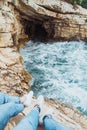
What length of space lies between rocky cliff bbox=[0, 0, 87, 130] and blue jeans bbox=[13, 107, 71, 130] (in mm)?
4810

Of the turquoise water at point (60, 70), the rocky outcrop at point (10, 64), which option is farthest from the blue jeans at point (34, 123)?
the turquoise water at point (60, 70)

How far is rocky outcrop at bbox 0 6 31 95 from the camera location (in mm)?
9125

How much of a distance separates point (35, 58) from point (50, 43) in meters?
2.19

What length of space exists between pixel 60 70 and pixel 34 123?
8.62 m

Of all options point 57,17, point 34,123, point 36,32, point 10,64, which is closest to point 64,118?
point 34,123

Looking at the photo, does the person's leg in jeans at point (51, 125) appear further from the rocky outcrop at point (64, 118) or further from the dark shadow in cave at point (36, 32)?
the dark shadow in cave at point (36, 32)

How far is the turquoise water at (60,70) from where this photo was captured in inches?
418

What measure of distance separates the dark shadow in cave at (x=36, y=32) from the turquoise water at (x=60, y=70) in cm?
76

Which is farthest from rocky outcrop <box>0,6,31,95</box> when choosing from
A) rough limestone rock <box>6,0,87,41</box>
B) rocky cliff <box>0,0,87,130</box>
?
rough limestone rock <box>6,0,87,41</box>

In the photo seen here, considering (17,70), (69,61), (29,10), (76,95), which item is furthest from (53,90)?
(29,10)

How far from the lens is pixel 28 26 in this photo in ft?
53.4

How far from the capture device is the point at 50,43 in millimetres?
15789

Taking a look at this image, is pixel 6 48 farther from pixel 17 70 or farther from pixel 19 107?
pixel 19 107

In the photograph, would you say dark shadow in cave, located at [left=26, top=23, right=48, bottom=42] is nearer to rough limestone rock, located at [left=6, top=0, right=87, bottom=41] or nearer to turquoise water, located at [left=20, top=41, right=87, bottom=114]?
rough limestone rock, located at [left=6, top=0, right=87, bottom=41]
